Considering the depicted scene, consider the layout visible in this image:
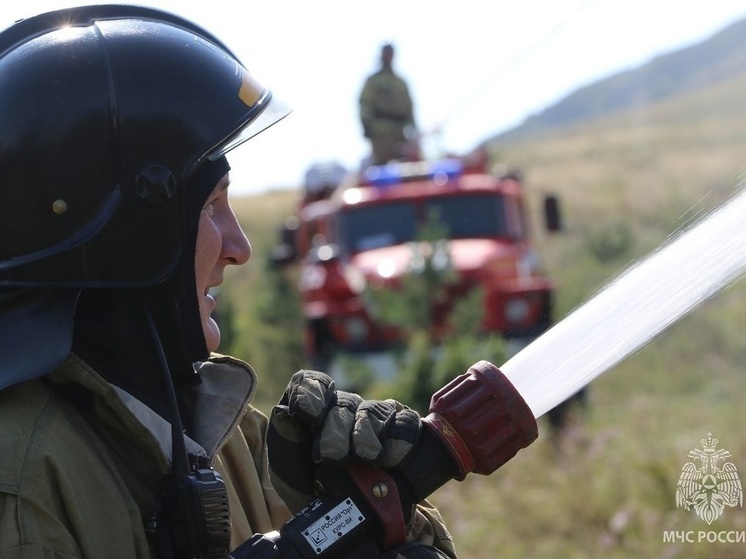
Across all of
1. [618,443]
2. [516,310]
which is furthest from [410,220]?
[618,443]

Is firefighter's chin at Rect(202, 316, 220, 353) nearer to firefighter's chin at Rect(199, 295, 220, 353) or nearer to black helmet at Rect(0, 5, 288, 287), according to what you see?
firefighter's chin at Rect(199, 295, 220, 353)

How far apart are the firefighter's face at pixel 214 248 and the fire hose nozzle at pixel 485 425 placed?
1.63 ft

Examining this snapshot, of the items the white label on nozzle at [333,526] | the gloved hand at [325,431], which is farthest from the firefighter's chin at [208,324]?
the white label on nozzle at [333,526]

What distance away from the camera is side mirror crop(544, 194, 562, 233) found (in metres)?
A: 11.7

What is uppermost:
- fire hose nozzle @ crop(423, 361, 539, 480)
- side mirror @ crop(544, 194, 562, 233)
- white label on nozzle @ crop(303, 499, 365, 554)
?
fire hose nozzle @ crop(423, 361, 539, 480)

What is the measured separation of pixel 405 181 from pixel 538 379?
9.53 meters

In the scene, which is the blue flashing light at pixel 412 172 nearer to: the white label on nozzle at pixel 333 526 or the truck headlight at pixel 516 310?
the truck headlight at pixel 516 310

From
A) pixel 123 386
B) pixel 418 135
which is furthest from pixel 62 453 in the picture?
pixel 418 135

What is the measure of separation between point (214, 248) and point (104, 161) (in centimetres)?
25

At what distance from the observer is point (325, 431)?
1902mm

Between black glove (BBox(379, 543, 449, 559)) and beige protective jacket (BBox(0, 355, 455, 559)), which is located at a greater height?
beige protective jacket (BBox(0, 355, 455, 559))

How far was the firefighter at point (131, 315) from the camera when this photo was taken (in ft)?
6.23

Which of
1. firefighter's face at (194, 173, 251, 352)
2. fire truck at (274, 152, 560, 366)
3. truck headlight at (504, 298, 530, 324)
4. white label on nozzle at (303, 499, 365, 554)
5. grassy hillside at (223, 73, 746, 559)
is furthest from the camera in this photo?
fire truck at (274, 152, 560, 366)

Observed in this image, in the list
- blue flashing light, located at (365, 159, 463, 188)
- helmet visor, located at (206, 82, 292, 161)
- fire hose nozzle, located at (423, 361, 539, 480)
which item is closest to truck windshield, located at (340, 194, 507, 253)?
blue flashing light, located at (365, 159, 463, 188)
